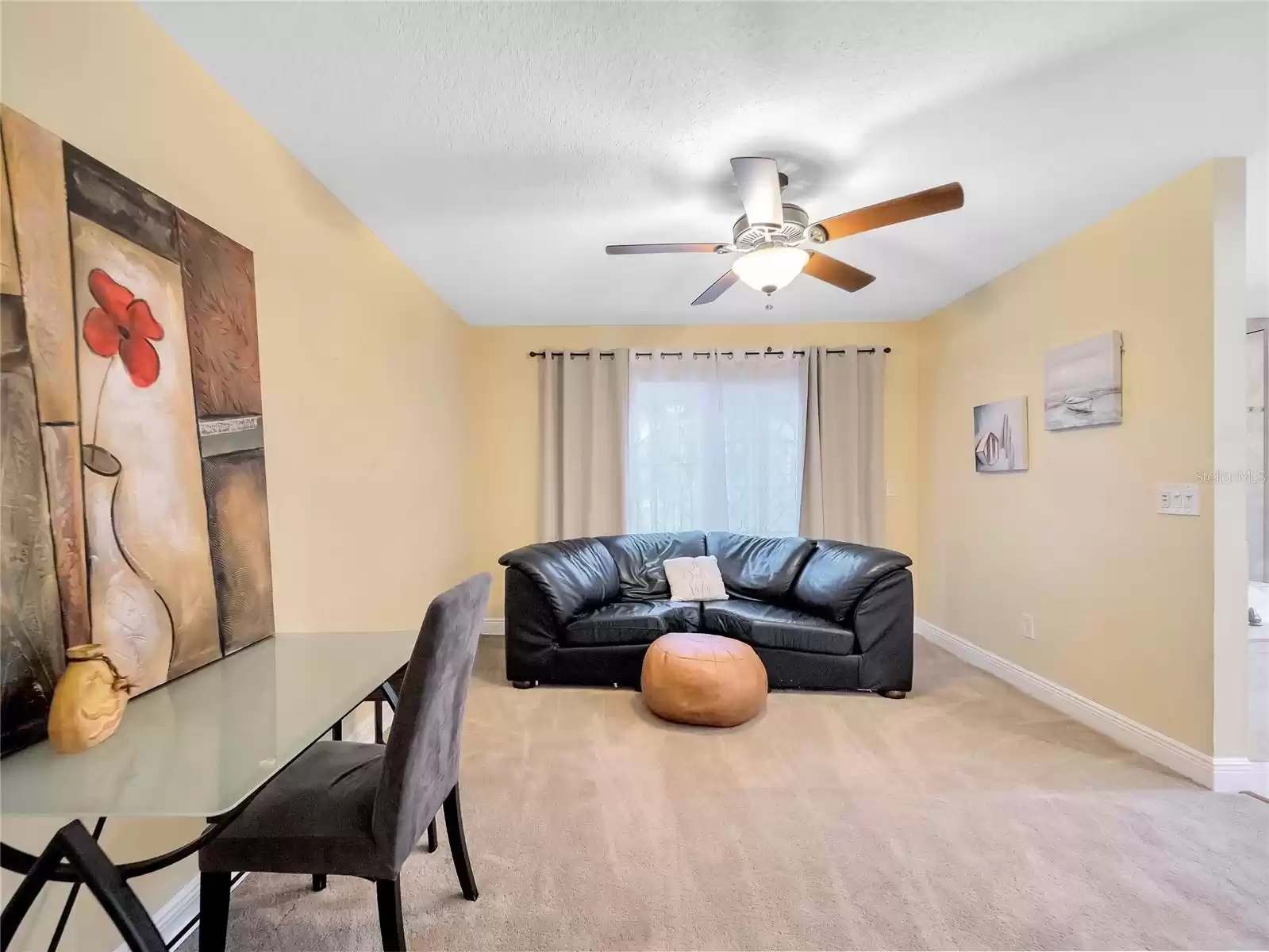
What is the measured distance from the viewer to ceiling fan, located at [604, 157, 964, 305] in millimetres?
1813

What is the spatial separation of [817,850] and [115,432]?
7.57 feet

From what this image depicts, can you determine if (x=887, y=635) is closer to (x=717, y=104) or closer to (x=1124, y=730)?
(x=1124, y=730)

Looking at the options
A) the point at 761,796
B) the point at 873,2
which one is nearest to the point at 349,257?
the point at 873,2

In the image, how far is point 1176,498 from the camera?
2.33 m

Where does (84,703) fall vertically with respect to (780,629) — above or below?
above

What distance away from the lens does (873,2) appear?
56.6 inches

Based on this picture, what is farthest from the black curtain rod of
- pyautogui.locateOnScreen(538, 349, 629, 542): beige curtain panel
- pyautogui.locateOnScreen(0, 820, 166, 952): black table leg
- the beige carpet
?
pyautogui.locateOnScreen(0, 820, 166, 952): black table leg

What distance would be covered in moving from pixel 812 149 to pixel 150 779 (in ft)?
8.26

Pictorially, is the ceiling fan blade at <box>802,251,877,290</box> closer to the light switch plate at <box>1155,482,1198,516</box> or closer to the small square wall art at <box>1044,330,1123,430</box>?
the small square wall art at <box>1044,330,1123,430</box>

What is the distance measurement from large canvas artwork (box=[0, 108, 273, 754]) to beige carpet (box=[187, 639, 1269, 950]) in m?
0.94

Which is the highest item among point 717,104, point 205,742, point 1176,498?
point 717,104

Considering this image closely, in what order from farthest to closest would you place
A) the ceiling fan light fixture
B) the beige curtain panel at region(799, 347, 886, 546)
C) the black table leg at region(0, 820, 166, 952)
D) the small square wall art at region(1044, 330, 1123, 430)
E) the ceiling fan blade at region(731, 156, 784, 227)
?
the beige curtain panel at region(799, 347, 886, 546), the small square wall art at region(1044, 330, 1123, 430), the ceiling fan light fixture, the ceiling fan blade at region(731, 156, 784, 227), the black table leg at region(0, 820, 166, 952)

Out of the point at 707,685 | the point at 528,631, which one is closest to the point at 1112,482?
the point at 707,685

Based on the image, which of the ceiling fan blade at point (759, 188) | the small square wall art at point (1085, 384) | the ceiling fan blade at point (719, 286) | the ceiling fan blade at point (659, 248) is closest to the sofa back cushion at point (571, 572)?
the ceiling fan blade at point (719, 286)
